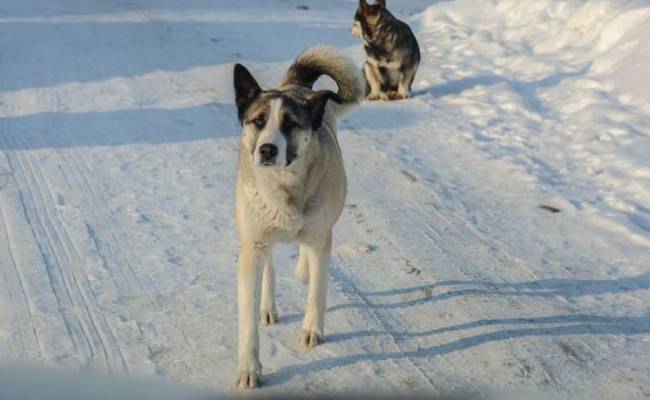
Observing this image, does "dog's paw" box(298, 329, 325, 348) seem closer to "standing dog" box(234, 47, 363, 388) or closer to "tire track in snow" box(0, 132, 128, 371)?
"standing dog" box(234, 47, 363, 388)

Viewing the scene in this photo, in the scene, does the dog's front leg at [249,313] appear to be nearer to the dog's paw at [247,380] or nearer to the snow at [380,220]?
the dog's paw at [247,380]

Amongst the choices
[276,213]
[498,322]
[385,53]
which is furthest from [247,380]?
[385,53]

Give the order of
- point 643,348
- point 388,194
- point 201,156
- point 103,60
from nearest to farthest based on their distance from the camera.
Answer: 1. point 643,348
2. point 388,194
3. point 201,156
4. point 103,60

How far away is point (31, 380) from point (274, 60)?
23.9ft

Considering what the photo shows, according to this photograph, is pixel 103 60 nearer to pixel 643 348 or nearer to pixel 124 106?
pixel 124 106

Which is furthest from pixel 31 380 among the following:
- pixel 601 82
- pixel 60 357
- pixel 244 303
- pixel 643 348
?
pixel 601 82

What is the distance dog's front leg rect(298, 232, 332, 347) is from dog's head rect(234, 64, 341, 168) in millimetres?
605

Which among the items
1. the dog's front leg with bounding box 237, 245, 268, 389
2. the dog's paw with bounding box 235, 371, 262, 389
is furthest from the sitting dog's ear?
the dog's paw with bounding box 235, 371, 262, 389

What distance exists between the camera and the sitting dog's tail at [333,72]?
4.91m

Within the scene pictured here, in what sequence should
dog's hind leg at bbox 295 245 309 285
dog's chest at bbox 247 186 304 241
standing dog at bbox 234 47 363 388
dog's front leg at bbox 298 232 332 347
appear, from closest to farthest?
standing dog at bbox 234 47 363 388 < dog's chest at bbox 247 186 304 241 < dog's front leg at bbox 298 232 332 347 < dog's hind leg at bbox 295 245 309 285

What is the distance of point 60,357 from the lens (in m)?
4.48

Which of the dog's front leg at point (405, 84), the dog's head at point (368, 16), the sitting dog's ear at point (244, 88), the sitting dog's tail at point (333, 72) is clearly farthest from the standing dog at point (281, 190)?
the dog's head at point (368, 16)

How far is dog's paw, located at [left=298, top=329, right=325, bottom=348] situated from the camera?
4.67 meters

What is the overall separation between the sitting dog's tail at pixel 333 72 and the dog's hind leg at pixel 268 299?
3.34ft
